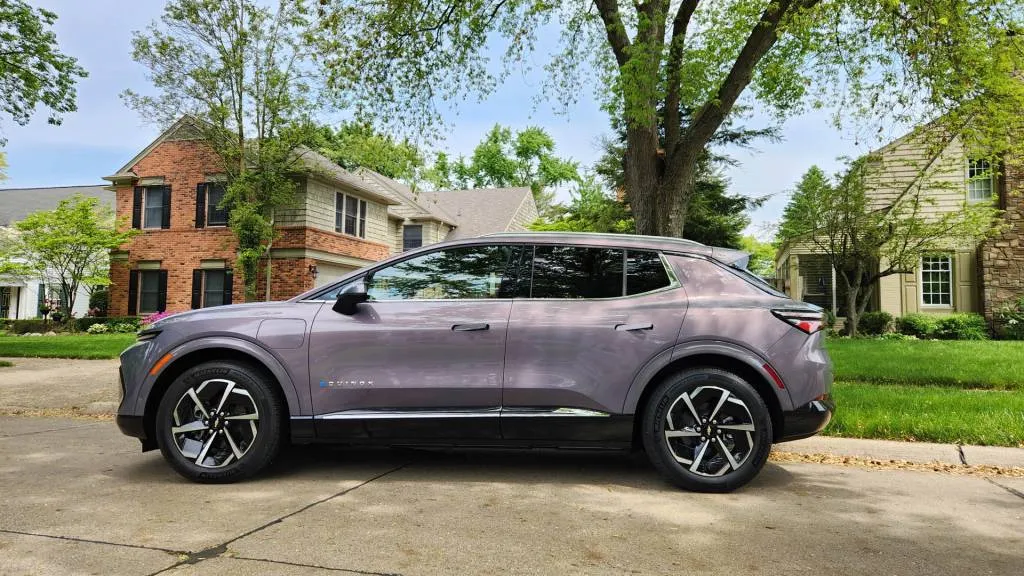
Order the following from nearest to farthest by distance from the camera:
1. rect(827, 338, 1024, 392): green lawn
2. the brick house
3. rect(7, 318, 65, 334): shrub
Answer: rect(827, 338, 1024, 392): green lawn
the brick house
rect(7, 318, 65, 334): shrub

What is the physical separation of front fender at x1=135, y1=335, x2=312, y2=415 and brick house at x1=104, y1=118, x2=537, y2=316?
18.4 m

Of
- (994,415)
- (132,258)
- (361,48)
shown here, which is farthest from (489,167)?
(994,415)

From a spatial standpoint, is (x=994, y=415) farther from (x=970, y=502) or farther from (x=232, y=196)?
(x=232, y=196)

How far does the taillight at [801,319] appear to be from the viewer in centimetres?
415

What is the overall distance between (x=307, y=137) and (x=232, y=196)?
3.08 m

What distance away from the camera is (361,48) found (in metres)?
9.99

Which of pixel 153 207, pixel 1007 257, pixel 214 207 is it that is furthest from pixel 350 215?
pixel 1007 257

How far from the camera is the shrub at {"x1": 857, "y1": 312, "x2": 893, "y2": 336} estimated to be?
20406mm

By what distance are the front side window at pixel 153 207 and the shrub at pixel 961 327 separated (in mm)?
26691

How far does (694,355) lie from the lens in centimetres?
418

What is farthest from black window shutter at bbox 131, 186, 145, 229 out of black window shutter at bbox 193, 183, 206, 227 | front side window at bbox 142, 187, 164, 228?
black window shutter at bbox 193, 183, 206, 227

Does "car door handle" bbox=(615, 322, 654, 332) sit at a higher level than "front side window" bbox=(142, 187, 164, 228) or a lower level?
lower

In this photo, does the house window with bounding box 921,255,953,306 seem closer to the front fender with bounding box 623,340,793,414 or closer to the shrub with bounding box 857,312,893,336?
the shrub with bounding box 857,312,893,336

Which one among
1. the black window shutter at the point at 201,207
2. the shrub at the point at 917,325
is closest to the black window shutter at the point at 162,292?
the black window shutter at the point at 201,207
